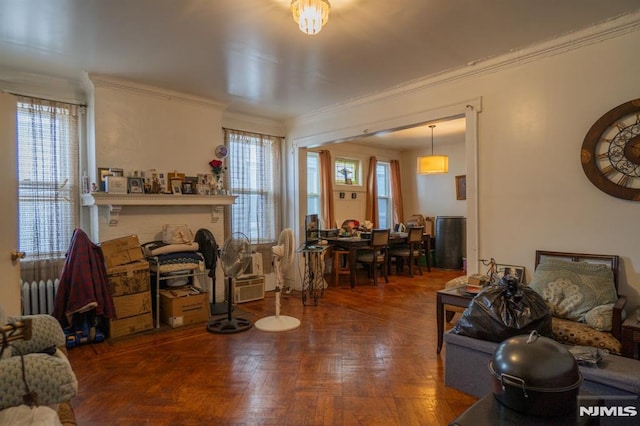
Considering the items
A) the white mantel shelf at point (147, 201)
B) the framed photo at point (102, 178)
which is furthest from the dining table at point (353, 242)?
the framed photo at point (102, 178)

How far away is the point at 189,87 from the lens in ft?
13.4

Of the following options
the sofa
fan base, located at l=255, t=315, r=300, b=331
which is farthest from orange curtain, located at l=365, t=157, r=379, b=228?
the sofa

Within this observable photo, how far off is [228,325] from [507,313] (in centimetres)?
259

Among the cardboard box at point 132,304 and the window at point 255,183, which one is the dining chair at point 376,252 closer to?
the window at point 255,183

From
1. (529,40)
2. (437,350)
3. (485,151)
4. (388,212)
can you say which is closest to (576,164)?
(485,151)

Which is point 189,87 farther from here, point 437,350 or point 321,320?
point 437,350

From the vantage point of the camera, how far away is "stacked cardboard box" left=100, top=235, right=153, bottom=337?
11.3ft

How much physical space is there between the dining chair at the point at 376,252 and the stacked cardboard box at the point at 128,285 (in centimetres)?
329

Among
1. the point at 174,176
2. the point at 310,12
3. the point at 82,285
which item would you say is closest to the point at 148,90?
the point at 174,176

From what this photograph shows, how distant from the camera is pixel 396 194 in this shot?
8078mm

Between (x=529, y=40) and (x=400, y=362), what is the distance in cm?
276

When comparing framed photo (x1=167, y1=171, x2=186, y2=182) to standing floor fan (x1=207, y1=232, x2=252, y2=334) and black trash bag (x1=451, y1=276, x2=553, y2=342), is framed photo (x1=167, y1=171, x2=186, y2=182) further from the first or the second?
black trash bag (x1=451, y1=276, x2=553, y2=342)

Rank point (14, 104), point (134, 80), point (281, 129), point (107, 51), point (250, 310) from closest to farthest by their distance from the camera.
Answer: point (14, 104) < point (107, 51) < point (134, 80) < point (250, 310) < point (281, 129)

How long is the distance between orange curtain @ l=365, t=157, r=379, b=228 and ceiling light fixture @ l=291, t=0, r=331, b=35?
542 cm
